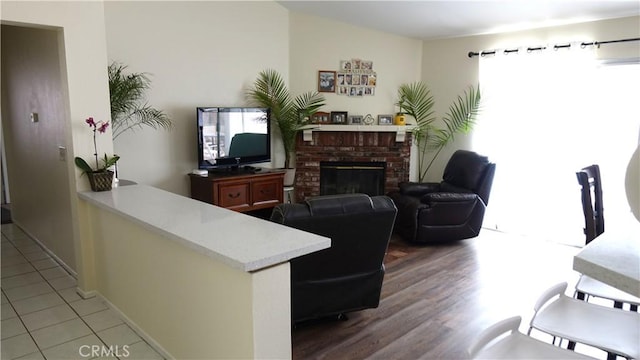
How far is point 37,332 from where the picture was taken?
2764mm

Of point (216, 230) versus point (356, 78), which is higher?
point (356, 78)

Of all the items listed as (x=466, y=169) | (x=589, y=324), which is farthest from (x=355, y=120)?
(x=589, y=324)

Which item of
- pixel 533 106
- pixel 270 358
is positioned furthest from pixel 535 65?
pixel 270 358

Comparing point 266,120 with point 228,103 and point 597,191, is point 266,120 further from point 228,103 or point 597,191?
point 597,191

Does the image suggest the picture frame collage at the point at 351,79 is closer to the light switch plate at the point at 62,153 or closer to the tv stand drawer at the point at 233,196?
the tv stand drawer at the point at 233,196

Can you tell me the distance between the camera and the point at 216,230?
82.7 inches

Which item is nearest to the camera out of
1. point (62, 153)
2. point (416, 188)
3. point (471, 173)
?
point (62, 153)

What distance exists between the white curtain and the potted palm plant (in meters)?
2.29

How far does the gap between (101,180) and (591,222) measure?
3219 millimetres

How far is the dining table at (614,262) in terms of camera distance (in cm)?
97

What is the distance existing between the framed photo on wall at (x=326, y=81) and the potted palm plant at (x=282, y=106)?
266 mm

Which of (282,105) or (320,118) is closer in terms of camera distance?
(282,105)

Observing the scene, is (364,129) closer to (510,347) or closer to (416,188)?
(416,188)

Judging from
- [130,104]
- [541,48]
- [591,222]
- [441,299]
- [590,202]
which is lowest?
[441,299]
